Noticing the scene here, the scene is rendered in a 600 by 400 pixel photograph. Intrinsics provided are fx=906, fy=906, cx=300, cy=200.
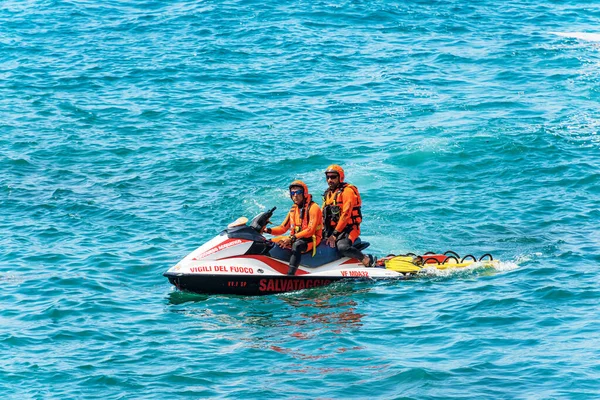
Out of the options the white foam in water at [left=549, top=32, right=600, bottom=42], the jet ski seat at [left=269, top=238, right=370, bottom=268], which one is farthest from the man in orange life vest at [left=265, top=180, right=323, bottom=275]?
the white foam in water at [left=549, top=32, right=600, bottom=42]

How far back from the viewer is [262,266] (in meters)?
20.3

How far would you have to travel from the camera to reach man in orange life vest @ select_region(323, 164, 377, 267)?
20.7 m

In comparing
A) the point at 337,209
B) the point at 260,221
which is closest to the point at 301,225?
the point at 260,221

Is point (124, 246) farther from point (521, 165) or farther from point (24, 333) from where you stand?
point (521, 165)

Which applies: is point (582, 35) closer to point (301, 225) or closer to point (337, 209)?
point (337, 209)

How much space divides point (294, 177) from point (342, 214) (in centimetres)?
757

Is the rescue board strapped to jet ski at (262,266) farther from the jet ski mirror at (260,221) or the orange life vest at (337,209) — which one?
the orange life vest at (337,209)

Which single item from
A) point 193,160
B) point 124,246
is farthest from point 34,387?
point 193,160

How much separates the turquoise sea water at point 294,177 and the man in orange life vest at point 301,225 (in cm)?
100

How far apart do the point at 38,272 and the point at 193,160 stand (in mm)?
9204

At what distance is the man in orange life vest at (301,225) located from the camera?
20266 millimetres

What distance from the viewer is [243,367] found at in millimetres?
16328

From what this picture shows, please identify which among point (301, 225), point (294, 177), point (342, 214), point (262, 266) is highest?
point (342, 214)

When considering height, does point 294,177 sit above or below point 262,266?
below
